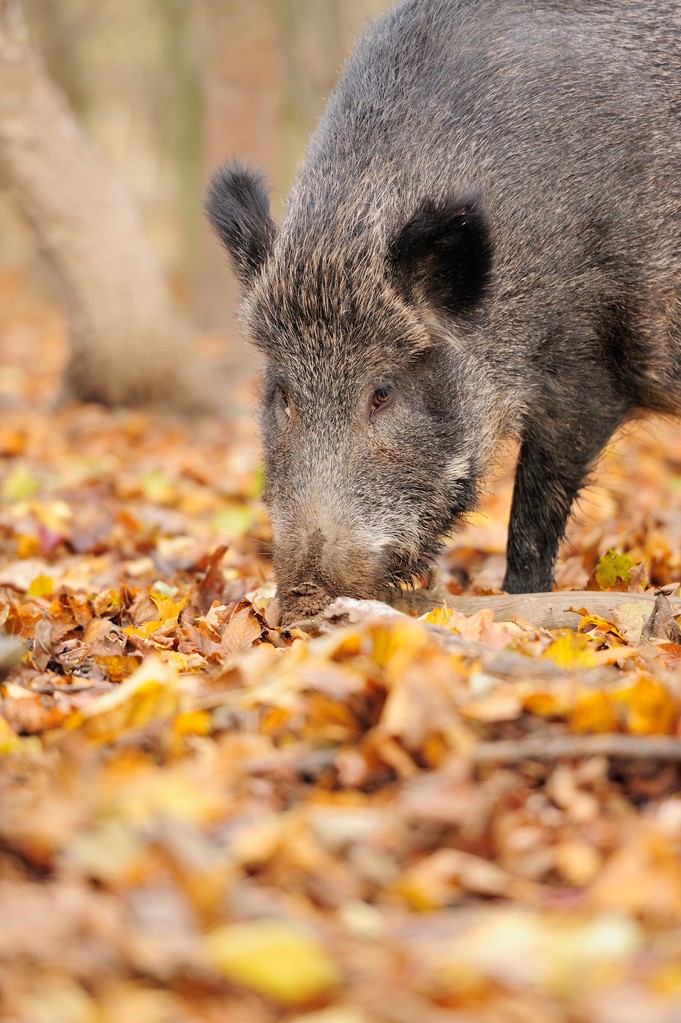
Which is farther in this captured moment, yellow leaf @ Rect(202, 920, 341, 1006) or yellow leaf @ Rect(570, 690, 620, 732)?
yellow leaf @ Rect(570, 690, 620, 732)

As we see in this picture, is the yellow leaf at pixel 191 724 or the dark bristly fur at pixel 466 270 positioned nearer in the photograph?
the yellow leaf at pixel 191 724

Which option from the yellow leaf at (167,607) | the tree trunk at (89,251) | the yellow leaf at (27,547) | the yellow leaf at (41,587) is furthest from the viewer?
the tree trunk at (89,251)

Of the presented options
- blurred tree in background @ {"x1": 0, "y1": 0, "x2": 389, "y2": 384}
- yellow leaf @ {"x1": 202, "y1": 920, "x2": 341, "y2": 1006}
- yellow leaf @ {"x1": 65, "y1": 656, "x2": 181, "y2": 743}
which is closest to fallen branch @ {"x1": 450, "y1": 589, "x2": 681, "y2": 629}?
yellow leaf @ {"x1": 65, "y1": 656, "x2": 181, "y2": 743}

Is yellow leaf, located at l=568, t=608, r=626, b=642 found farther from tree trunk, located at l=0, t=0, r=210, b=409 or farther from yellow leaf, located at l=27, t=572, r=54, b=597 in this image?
tree trunk, located at l=0, t=0, r=210, b=409

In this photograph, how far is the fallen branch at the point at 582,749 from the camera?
262cm

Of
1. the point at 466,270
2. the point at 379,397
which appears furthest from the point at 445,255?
the point at 379,397

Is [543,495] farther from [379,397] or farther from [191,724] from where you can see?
[191,724]

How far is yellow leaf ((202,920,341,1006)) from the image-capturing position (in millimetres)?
1961

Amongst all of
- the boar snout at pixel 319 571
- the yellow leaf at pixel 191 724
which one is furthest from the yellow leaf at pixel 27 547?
the yellow leaf at pixel 191 724

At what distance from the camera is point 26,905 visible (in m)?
A: 2.14

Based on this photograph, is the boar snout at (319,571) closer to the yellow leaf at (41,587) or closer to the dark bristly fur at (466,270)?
the dark bristly fur at (466,270)

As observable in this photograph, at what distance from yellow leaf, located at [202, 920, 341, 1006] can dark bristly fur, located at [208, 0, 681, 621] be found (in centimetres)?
254

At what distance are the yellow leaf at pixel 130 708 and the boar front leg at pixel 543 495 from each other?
105 inches

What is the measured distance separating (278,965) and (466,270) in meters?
3.36
